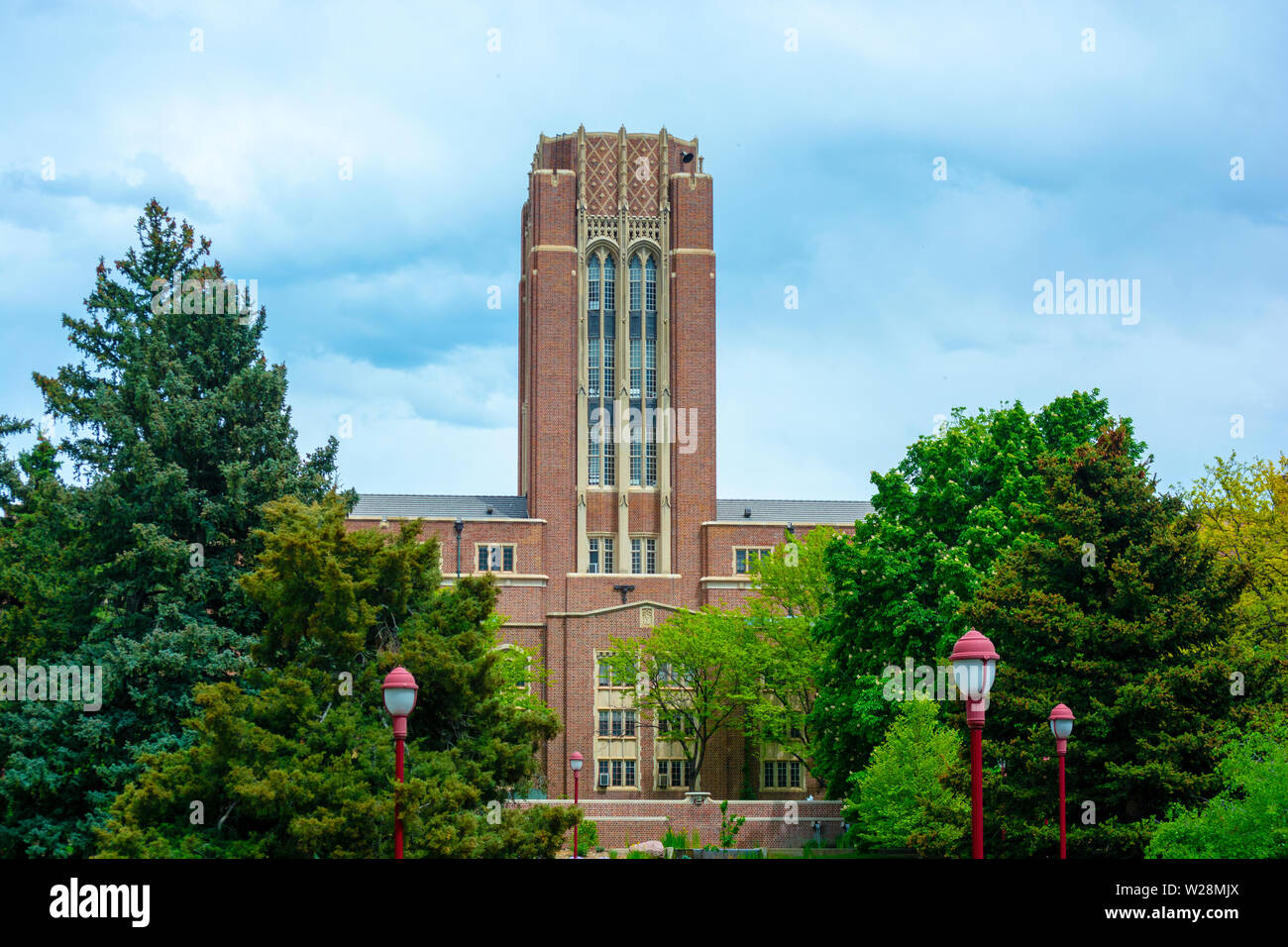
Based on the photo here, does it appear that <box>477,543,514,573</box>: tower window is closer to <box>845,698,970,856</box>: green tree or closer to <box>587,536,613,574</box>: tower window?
<box>587,536,613,574</box>: tower window

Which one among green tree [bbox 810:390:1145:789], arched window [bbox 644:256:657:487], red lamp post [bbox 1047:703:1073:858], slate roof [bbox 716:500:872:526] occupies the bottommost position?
red lamp post [bbox 1047:703:1073:858]

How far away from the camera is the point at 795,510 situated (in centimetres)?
6931

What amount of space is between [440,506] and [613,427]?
9.05 metres

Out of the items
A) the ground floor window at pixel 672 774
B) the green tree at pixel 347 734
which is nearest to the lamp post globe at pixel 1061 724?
the green tree at pixel 347 734

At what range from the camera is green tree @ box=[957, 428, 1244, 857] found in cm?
2511

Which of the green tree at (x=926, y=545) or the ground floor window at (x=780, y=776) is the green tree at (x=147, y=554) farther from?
the ground floor window at (x=780, y=776)

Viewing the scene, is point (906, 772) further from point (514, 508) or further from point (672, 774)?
point (514, 508)

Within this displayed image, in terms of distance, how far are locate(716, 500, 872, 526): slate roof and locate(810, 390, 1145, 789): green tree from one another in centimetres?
2865

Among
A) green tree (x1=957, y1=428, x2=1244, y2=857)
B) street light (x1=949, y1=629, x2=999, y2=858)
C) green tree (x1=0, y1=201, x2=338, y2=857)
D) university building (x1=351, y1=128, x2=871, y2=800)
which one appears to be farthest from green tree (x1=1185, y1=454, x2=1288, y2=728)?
university building (x1=351, y1=128, x2=871, y2=800)

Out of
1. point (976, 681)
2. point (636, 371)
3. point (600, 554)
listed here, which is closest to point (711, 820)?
point (600, 554)

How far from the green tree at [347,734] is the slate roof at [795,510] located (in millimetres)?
42747
